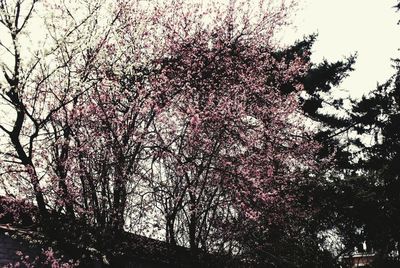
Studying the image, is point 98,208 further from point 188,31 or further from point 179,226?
point 188,31

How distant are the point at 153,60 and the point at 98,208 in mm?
3905

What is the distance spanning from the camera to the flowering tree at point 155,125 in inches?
344

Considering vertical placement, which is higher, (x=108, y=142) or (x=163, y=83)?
(x=163, y=83)

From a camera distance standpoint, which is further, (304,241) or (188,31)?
(304,241)

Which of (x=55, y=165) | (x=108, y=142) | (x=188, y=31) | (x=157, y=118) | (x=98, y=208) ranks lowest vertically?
(x=98, y=208)

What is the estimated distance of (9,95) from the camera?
788cm

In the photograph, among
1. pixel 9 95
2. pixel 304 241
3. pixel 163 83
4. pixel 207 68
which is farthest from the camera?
pixel 304 241

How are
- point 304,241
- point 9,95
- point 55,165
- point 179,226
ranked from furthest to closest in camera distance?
point 304,241 < point 179,226 < point 55,165 < point 9,95

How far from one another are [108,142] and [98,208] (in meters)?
1.48

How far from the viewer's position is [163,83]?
32.4ft

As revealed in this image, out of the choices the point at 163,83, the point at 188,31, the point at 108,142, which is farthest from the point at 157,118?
the point at 188,31

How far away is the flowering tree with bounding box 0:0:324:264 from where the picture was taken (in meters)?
8.73

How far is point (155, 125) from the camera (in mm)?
10453

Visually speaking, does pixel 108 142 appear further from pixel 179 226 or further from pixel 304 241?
pixel 304 241
